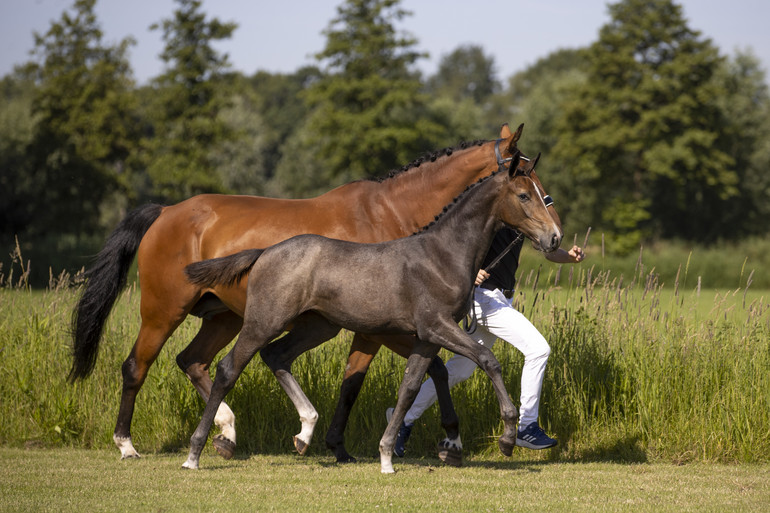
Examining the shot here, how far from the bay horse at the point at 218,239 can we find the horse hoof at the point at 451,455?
0.68ft

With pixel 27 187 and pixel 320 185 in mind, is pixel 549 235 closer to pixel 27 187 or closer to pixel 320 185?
pixel 27 187

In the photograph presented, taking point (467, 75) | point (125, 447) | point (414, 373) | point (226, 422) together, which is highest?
point (467, 75)

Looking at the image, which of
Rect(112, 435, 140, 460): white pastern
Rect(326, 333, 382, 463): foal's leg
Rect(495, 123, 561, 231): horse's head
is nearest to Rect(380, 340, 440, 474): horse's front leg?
Rect(326, 333, 382, 463): foal's leg

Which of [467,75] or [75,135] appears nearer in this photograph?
[75,135]

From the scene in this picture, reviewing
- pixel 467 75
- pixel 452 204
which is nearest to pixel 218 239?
pixel 452 204

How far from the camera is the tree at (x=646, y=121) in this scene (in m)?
42.9

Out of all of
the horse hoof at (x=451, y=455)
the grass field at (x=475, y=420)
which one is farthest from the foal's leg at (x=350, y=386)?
the horse hoof at (x=451, y=455)

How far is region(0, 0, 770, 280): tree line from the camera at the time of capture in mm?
39562

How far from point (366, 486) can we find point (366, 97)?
127 ft

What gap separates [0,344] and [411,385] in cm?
488

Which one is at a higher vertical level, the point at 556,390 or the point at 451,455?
the point at 556,390

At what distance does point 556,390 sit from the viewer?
25.7 feet

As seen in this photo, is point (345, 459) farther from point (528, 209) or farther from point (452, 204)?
point (528, 209)

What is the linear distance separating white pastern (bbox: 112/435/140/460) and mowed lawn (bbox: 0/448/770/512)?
3.7 inches
